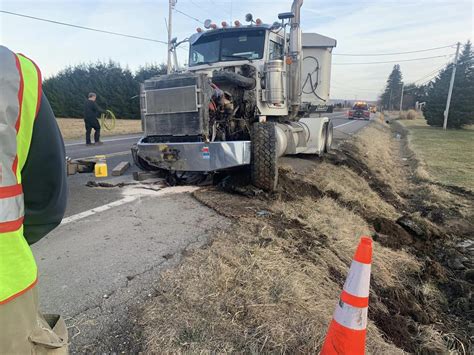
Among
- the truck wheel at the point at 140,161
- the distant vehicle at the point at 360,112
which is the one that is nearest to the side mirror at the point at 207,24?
the truck wheel at the point at 140,161

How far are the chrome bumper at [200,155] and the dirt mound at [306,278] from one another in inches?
18.8

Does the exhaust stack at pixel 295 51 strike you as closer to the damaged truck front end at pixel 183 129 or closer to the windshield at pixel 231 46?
the windshield at pixel 231 46

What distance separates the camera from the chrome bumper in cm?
531

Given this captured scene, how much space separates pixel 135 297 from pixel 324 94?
346 inches

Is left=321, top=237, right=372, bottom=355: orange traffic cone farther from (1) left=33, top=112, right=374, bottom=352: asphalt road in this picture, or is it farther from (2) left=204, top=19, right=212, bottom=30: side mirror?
(2) left=204, top=19, right=212, bottom=30: side mirror

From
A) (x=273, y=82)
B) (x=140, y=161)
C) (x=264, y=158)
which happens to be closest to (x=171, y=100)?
(x=140, y=161)

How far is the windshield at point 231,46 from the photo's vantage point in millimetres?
6770

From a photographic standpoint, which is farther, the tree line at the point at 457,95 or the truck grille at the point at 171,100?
the tree line at the point at 457,95

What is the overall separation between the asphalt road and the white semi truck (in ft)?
2.56

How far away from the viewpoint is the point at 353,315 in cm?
218

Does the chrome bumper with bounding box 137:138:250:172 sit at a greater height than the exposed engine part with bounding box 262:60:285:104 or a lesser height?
lesser

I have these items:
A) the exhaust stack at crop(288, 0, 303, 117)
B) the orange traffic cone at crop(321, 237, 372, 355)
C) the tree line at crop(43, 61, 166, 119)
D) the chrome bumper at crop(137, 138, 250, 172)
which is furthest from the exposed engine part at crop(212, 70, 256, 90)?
the tree line at crop(43, 61, 166, 119)

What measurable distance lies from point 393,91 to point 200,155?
353 ft

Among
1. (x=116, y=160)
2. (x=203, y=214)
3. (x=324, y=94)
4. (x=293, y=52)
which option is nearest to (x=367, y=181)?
(x=324, y=94)
